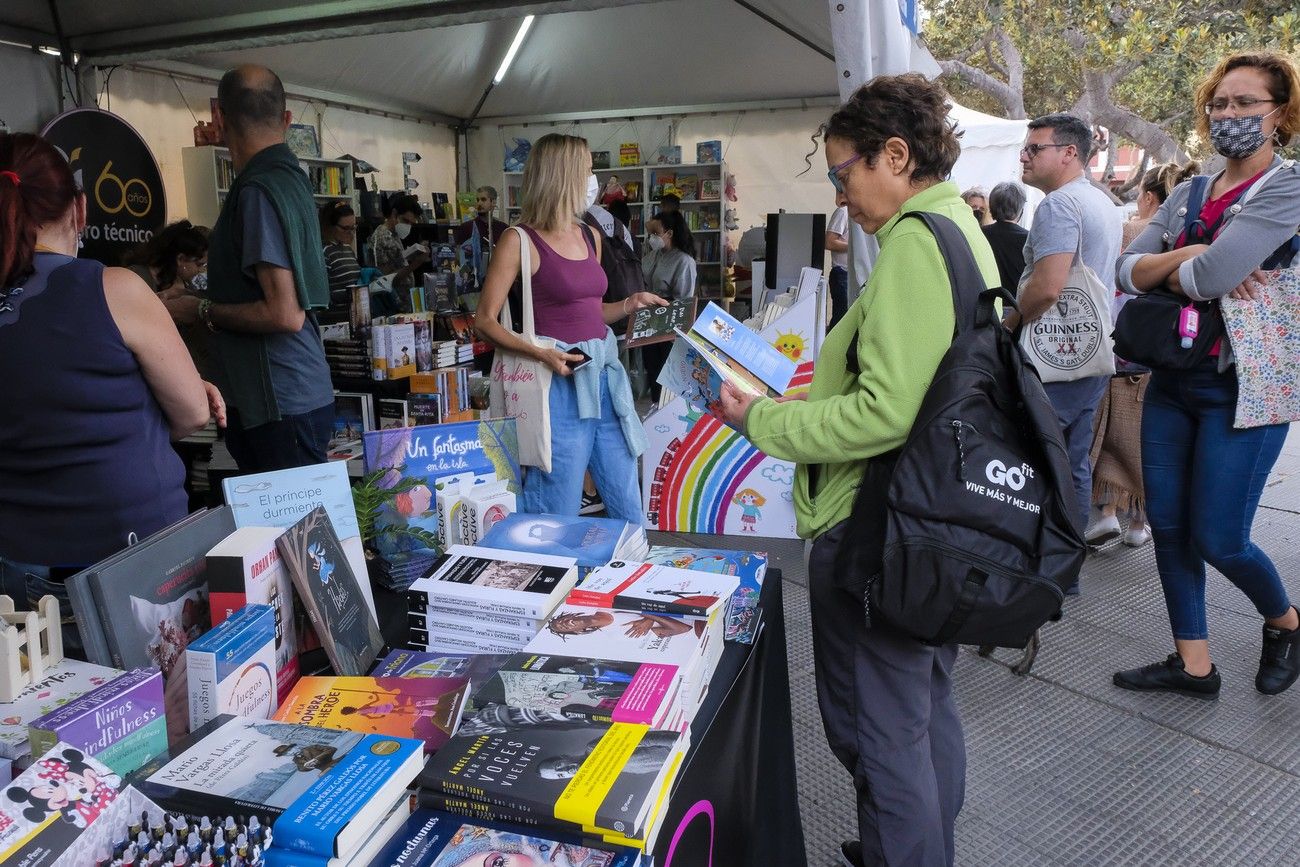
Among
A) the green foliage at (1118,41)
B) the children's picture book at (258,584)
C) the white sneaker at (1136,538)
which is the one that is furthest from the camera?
the green foliage at (1118,41)

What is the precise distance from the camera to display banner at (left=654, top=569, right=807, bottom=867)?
111 centimetres

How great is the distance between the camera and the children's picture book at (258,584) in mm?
1147

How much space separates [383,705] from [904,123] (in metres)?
1.16

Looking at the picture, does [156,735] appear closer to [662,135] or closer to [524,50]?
[524,50]

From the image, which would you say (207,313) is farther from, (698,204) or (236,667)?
(698,204)

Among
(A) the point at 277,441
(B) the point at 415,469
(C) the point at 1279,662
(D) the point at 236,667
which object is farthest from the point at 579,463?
(C) the point at 1279,662

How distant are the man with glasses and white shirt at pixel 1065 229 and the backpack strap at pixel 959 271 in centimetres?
177

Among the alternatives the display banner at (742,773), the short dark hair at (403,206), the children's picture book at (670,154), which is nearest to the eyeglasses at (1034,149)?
the display banner at (742,773)

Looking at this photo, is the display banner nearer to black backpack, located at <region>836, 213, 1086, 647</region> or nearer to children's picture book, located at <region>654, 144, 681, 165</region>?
black backpack, located at <region>836, 213, 1086, 647</region>

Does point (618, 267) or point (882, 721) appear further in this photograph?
point (618, 267)

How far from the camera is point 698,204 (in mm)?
9633

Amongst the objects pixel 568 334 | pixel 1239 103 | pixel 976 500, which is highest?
pixel 1239 103

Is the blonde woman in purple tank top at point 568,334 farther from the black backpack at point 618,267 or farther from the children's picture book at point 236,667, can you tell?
the black backpack at point 618,267

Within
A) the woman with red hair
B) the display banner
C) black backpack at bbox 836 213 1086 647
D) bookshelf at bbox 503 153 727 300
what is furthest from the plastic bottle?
bookshelf at bbox 503 153 727 300
